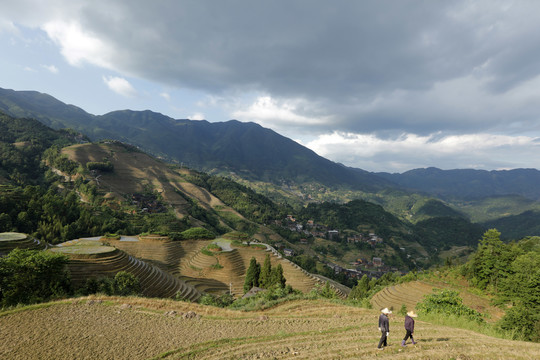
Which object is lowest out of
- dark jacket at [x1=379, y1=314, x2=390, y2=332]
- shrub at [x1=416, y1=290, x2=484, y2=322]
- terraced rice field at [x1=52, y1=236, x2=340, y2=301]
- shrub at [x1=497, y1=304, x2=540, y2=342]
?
terraced rice field at [x1=52, y1=236, x2=340, y2=301]

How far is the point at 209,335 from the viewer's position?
40.0 ft

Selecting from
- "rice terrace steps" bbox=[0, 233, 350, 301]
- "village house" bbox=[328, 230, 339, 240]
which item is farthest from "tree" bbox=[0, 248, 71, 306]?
"village house" bbox=[328, 230, 339, 240]

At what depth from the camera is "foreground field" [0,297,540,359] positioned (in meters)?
9.95

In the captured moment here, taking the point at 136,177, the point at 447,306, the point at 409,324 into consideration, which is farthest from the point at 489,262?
the point at 136,177

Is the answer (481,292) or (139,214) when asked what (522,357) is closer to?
(481,292)

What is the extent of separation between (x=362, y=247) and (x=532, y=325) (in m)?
104

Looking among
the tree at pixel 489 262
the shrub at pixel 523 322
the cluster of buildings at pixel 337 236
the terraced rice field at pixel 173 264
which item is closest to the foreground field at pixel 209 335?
the shrub at pixel 523 322

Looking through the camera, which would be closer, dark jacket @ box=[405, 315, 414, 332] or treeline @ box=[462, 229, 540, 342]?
dark jacket @ box=[405, 315, 414, 332]

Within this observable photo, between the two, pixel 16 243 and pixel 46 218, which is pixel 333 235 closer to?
pixel 46 218

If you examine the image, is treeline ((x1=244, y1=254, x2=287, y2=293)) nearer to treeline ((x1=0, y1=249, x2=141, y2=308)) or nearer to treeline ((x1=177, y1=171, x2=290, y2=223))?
treeline ((x1=0, y1=249, x2=141, y2=308))

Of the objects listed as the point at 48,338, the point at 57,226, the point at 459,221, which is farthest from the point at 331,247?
the point at 459,221

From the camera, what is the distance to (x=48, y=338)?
1162 centimetres

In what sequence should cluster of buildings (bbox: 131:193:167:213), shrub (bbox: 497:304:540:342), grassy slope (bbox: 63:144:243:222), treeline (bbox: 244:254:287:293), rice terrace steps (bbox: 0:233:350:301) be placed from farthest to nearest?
grassy slope (bbox: 63:144:243:222)
cluster of buildings (bbox: 131:193:167:213)
treeline (bbox: 244:254:287:293)
rice terrace steps (bbox: 0:233:350:301)
shrub (bbox: 497:304:540:342)

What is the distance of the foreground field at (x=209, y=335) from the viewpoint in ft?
32.7
